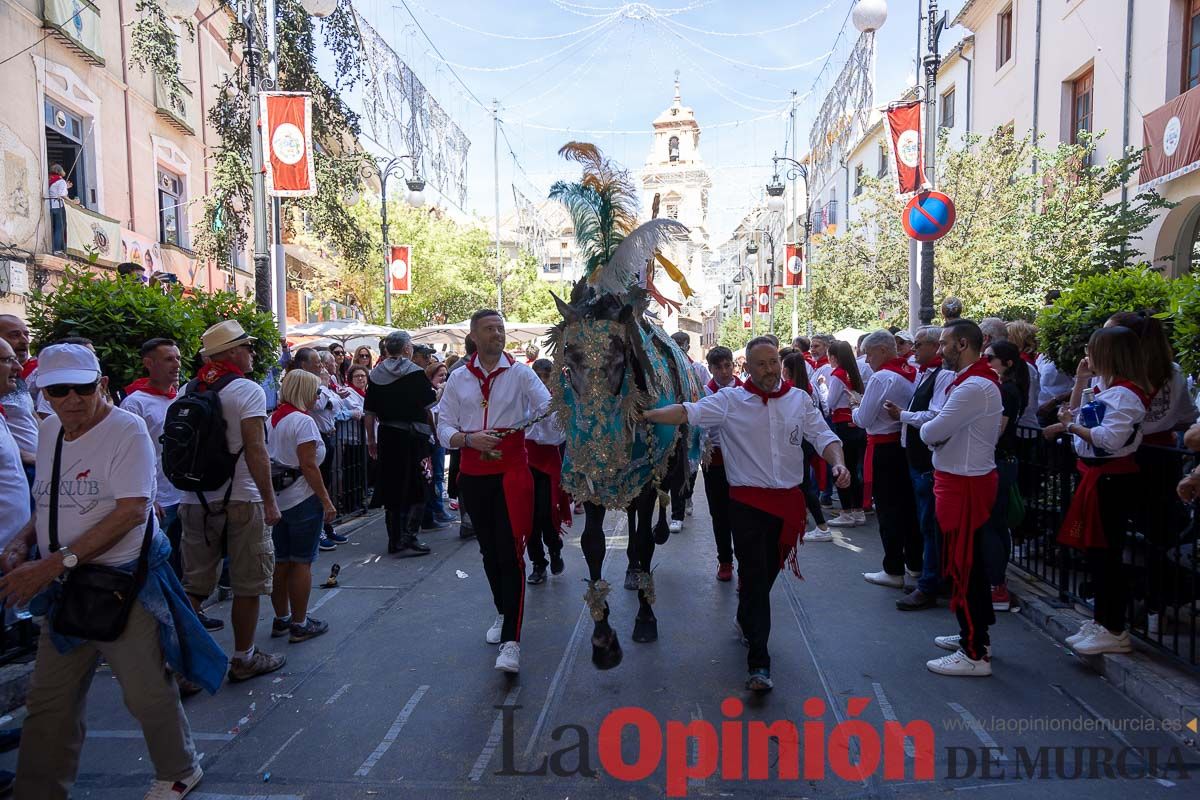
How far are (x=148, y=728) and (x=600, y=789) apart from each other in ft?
6.13

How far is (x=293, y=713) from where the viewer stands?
163 inches

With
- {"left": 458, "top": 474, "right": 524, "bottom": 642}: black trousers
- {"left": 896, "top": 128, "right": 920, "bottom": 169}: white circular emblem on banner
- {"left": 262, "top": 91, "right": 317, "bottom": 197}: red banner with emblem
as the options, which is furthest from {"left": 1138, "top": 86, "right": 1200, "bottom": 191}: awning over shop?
{"left": 262, "top": 91, "right": 317, "bottom": 197}: red banner with emblem

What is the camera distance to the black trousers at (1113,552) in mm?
4375

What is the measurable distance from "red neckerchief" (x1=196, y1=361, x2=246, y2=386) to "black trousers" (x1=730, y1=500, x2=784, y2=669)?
2.93 metres

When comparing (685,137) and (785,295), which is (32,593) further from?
(685,137)

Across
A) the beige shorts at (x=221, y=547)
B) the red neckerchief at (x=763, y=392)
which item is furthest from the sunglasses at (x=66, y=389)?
the red neckerchief at (x=763, y=392)

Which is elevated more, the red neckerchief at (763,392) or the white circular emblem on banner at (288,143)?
the white circular emblem on banner at (288,143)

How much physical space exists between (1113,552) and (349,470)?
7585mm

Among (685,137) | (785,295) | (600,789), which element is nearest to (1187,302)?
(600,789)

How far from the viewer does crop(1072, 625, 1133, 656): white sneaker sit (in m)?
4.47

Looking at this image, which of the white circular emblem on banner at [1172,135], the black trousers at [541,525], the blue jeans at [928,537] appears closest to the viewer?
the blue jeans at [928,537]

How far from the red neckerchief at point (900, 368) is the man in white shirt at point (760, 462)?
7.22 ft

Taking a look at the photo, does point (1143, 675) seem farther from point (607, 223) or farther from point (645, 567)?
point (607, 223)

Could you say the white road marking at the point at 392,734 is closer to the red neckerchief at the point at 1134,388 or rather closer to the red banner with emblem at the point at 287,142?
the red neckerchief at the point at 1134,388
